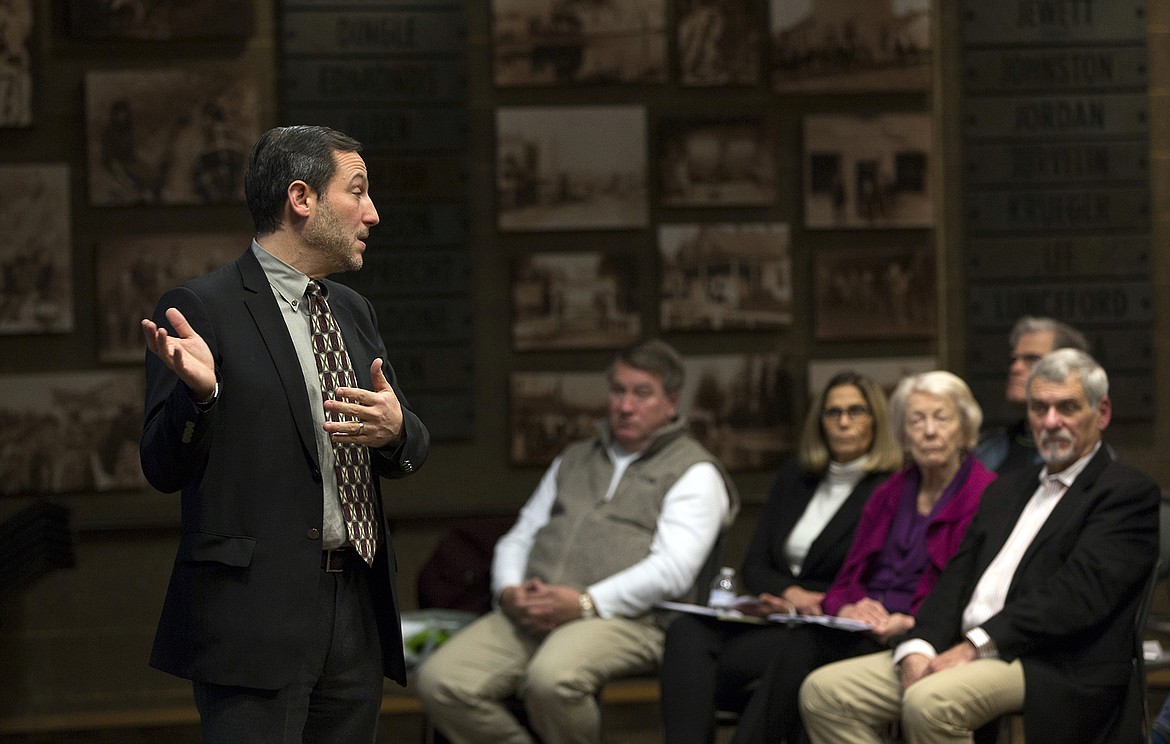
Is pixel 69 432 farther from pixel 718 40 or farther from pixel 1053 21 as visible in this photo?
pixel 1053 21

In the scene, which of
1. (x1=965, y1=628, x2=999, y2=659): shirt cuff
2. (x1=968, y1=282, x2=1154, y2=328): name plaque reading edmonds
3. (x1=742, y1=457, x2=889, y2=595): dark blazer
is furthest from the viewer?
(x1=968, y1=282, x2=1154, y2=328): name plaque reading edmonds

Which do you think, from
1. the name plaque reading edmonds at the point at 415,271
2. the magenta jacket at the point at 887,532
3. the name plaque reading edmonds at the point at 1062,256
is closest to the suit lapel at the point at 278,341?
the magenta jacket at the point at 887,532

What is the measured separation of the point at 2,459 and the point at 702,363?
281 centimetres

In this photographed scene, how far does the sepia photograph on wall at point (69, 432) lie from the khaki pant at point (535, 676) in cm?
188

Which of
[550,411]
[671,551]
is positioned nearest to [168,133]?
[550,411]

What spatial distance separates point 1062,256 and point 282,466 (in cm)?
442

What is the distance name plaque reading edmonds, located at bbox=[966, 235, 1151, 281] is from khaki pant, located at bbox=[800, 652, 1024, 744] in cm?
239

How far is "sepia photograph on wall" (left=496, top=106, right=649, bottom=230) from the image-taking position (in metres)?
5.69

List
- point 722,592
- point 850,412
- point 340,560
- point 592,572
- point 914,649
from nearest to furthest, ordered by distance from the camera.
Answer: point 340,560, point 914,649, point 592,572, point 850,412, point 722,592

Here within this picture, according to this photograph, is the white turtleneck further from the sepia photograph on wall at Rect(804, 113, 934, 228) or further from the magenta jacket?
the sepia photograph on wall at Rect(804, 113, 934, 228)

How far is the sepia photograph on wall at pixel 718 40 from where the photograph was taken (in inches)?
227

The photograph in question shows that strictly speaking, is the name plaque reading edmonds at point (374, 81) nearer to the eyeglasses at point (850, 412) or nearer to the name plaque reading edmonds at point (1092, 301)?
the eyeglasses at point (850, 412)

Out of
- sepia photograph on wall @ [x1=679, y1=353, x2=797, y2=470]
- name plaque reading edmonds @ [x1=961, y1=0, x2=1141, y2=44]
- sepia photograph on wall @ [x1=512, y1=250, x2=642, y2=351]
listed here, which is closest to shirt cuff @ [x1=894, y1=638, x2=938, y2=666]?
sepia photograph on wall @ [x1=679, y1=353, x2=797, y2=470]

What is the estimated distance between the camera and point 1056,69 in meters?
5.85
